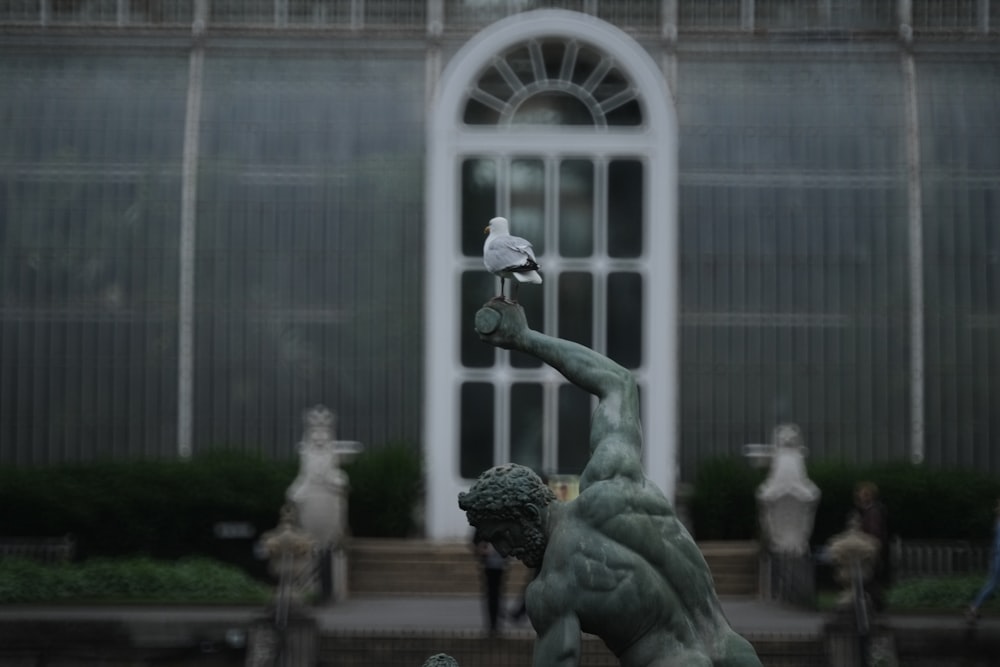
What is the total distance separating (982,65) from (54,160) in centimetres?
1268

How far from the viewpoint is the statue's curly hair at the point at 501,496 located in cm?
545

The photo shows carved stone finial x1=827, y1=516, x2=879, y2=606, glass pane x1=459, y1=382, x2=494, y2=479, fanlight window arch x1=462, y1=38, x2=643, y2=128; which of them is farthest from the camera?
glass pane x1=459, y1=382, x2=494, y2=479

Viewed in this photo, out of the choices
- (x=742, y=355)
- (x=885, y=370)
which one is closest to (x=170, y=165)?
(x=742, y=355)

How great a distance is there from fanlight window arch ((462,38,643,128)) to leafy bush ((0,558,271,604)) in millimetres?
7414

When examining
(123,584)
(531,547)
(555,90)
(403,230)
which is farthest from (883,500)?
(531,547)

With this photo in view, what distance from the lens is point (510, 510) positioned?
5.46m

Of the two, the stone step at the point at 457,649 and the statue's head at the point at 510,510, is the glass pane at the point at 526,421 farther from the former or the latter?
the statue's head at the point at 510,510

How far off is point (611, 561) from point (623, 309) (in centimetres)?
2121

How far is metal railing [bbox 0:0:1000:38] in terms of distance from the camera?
27.2 metres

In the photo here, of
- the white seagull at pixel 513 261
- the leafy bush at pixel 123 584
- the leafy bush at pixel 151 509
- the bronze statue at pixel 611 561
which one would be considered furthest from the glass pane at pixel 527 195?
the bronze statue at pixel 611 561

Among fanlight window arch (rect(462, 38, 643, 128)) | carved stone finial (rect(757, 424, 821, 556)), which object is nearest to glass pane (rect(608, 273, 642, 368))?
fanlight window arch (rect(462, 38, 643, 128))

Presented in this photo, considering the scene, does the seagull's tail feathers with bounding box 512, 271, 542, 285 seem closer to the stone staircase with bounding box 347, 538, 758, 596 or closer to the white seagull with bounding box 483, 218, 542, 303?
the white seagull with bounding box 483, 218, 542, 303

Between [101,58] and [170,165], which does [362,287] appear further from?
[101,58]

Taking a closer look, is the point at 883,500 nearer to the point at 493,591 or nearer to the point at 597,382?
the point at 493,591
